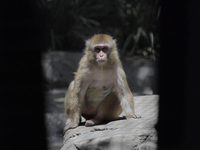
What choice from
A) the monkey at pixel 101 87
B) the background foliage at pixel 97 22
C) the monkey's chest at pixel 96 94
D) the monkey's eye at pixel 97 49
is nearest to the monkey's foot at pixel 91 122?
the monkey at pixel 101 87

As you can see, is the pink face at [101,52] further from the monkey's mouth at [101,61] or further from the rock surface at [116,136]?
the rock surface at [116,136]

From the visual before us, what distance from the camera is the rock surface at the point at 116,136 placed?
387 centimetres

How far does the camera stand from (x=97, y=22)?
13.8 m

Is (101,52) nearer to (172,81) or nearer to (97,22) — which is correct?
(172,81)

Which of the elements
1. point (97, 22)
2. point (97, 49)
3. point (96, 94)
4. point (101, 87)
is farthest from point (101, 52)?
point (97, 22)

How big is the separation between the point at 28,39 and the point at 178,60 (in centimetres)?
415

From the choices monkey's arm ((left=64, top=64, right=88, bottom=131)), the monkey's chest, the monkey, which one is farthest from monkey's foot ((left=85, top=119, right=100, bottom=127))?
the monkey's chest

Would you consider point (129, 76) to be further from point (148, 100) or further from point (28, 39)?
point (28, 39)

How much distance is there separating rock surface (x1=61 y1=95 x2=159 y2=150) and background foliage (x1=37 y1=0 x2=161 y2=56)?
8.16 meters

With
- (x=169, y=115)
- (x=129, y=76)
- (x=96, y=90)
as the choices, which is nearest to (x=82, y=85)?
(x=96, y=90)

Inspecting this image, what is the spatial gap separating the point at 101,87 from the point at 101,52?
695mm

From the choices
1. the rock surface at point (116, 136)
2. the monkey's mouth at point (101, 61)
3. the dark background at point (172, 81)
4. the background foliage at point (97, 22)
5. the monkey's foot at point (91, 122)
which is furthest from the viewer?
the background foliage at point (97, 22)

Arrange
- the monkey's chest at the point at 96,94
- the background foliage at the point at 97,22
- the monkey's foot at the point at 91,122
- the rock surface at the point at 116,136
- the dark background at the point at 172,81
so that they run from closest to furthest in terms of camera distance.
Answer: the dark background at the point at 172,81 < the rock surface at the point at 116,136 < the monkey's foot at the point at 91,122 < the monkey's chest at the point at 96,94 < the background foliage at the point at 97,22

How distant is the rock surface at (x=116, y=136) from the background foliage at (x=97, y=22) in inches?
321
